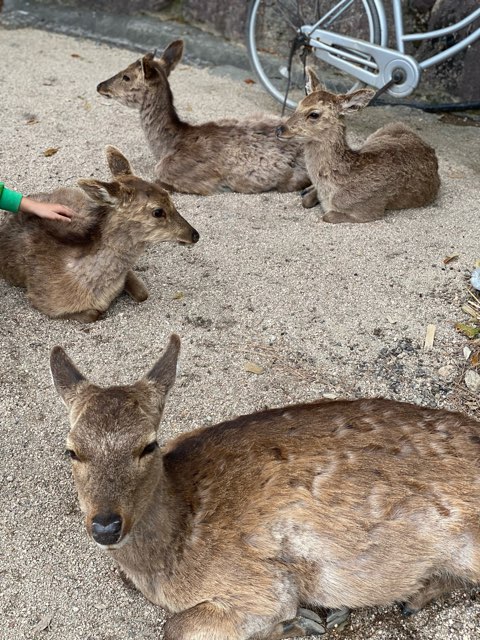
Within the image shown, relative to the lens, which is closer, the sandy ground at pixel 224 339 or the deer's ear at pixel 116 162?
the sandy ground at pixel 224 339

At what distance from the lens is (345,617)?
3061 mm

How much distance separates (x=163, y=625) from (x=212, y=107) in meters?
6.15

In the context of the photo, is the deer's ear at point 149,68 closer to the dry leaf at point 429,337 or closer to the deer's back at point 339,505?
the dry leaf at point 429,337

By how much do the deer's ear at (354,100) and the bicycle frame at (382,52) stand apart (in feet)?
3.59

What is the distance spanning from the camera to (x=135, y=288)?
16.2 feet

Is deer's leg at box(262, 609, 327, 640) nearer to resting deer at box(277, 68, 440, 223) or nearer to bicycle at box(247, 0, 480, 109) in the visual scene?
resting deer at box(277, 68, 440, 223)

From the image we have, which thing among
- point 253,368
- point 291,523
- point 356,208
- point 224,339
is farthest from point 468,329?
point 291,523

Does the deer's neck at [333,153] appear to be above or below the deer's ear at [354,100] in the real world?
below

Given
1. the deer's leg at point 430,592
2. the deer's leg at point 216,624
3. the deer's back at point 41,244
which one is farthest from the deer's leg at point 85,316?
the deer's leg at point 430,592

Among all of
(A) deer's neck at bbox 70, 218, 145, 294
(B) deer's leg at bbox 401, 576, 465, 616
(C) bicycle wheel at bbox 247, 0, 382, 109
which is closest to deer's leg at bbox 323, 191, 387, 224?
(A) deer's neck at bbox 70, 218, 145, 294

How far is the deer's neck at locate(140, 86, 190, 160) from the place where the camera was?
6.60 meters

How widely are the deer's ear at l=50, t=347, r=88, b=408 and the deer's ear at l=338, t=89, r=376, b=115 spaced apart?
388 centimetres

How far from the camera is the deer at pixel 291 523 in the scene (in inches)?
113

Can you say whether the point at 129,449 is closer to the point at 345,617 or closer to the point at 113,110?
the point at 345,617
